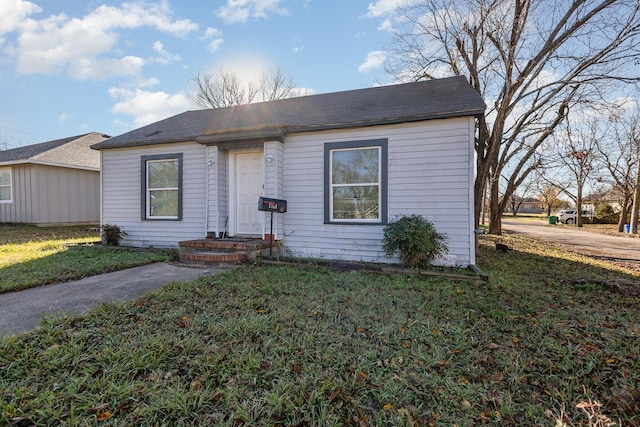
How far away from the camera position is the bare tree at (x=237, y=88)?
1962 cm

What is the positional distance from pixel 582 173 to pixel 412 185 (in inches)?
836

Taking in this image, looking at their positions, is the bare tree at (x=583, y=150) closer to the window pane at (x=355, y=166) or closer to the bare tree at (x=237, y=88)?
the window pane at (x=355, y=166)

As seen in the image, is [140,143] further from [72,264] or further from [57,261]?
[72,264]

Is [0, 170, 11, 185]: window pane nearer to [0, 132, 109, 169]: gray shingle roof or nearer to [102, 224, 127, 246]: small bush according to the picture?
[0, 132, 109, 169]: gray shingle roof

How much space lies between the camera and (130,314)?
10.1 feet

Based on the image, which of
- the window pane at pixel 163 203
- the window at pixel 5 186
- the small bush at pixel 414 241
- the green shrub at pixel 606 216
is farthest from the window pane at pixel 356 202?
the green shrub at pixel 606 216

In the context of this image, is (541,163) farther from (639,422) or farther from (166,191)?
(166,191)

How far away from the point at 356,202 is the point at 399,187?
92cm

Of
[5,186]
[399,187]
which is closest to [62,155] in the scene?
[5,186]

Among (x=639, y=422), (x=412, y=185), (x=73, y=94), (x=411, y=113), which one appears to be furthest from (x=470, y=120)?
(x=73, y=94)

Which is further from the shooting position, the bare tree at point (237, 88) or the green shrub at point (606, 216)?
the green shrub at point (606, 216)

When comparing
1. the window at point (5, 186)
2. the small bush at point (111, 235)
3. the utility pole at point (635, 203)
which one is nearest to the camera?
the small bush at point (111, 235)

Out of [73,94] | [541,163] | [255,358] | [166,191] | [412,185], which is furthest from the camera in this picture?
[73,94]

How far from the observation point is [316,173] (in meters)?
6.30
